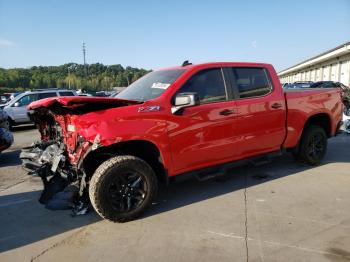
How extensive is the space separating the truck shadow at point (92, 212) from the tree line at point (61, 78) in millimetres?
73537

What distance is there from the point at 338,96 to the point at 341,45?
28.6 meters

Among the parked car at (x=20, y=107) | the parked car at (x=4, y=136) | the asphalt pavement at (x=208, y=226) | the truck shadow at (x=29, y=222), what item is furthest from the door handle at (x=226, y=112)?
the parked car at (x=20, y=107)

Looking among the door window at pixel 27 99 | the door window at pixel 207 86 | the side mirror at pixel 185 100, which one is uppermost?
the door window at pixel 207 86

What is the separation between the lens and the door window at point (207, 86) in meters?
4.58

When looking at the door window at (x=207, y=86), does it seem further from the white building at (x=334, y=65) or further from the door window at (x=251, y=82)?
the white building at (x=334, y=65)

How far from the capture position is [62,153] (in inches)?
170

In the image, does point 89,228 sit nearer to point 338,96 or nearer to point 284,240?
point 284,240

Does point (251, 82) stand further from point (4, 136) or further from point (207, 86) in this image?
point (4, 136)

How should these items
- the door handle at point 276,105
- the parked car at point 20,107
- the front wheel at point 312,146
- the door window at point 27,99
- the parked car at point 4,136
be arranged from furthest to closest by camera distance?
the door window at point 27,99 → the parked car at point 20,107 → the parked car at point 4,136 → the front wheel at point 312,146 → the door handle at point 276,105

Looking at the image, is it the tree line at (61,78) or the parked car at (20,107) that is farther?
the tree line at (61,78)

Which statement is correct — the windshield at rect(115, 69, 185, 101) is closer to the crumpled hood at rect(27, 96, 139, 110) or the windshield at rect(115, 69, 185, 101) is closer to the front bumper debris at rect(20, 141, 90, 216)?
the crumpled hood at rect(27, 96, 139, 110)

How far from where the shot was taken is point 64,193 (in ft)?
17.0

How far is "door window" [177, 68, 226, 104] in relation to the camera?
15.0 feet

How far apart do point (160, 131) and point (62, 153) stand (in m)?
1.32
